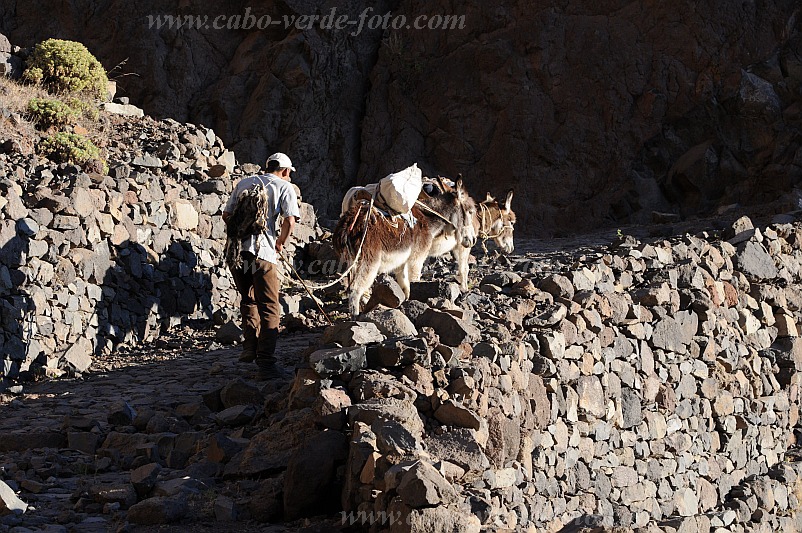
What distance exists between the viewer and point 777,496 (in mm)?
10391

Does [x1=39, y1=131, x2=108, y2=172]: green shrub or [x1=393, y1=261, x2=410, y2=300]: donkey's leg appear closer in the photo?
[x1=393, y1=261, x2=410, y2=300]: donkey's leg

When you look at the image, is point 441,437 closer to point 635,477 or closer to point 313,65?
point 635,477

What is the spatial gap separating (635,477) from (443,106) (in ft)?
56.6

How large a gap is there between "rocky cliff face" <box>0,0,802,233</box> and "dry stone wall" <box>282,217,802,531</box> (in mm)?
11414

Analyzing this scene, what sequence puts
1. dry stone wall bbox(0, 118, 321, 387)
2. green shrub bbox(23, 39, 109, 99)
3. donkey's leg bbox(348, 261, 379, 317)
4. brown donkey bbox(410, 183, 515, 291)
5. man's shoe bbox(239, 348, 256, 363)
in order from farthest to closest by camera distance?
green shrub bbox(23, 39, 109, 99) → brown donkey bbox(410, 183, 515, 291) → dry stone wall bbox(0, 118, 321, 387) → donkey's leg bbox(348, 261, 379, 317) → man's shoe bbox(239, 348, 256, 363)

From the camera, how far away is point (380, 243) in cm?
1012

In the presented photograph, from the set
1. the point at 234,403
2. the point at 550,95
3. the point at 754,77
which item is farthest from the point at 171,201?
the point at 754,77

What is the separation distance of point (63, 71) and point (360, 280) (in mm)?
7820

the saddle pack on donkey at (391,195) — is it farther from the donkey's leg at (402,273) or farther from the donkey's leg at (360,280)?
the donkey's leg at (360,280)

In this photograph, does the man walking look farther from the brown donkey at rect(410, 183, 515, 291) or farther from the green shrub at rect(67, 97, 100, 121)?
the green shrub at rect(67, 97, 100, 121)

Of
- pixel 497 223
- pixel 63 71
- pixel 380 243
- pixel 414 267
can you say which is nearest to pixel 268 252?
pixel 380 243

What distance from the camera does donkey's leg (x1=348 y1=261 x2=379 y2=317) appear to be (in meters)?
9.95

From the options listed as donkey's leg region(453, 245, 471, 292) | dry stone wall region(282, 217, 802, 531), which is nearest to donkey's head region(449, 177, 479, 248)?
donkey's leg region(453, 245, 471, 292)

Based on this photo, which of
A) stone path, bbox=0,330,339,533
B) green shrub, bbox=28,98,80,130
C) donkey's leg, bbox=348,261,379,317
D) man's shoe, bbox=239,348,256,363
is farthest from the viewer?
green shrub, bbox=28,98,80,130
